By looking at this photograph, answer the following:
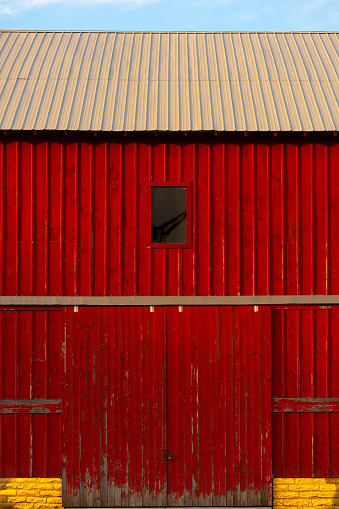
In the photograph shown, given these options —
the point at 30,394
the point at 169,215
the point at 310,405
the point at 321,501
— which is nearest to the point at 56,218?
the point at 169,215

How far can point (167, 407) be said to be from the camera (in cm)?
814

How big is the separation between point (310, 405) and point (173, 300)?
3.33 metres

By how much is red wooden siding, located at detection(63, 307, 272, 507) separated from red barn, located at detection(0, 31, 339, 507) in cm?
3

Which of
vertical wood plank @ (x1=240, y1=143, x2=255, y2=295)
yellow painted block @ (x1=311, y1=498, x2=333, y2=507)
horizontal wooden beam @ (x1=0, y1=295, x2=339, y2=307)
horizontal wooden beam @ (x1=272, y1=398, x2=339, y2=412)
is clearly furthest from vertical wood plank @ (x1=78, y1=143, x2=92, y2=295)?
yellow painted block @ (x1=311, y1=498, x2=333, y2=507)

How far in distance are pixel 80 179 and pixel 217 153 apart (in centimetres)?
275

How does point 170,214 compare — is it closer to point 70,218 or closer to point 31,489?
point 70,218

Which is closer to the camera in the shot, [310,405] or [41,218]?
[310,405]

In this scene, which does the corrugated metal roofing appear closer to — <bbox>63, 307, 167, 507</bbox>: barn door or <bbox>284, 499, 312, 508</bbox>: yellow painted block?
<bbox>63, 307, 167, 507</bbox>: barn door

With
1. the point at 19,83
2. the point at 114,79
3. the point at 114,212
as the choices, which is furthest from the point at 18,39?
the point at 114,212

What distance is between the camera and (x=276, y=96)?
349 inches

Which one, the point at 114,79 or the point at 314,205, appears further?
the point at 114,79

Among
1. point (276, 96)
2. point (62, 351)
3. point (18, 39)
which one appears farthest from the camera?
point (18, 39)

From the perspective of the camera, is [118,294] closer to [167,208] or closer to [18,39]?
[167,208]

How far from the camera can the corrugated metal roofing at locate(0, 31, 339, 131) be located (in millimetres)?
8289
